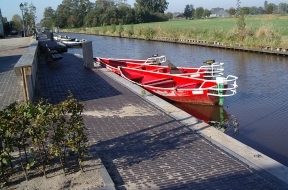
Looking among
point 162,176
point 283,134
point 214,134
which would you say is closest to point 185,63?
point 283,134

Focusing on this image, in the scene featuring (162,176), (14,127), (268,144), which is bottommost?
(268,144)

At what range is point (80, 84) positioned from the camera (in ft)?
42.9

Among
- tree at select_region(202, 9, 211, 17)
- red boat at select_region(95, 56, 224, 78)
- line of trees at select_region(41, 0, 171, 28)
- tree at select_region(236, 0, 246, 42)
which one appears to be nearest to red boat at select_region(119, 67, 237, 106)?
red boat at select_region(95, 56, 224, 78)

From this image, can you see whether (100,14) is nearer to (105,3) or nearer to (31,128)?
(105,3)

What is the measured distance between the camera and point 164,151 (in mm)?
6648

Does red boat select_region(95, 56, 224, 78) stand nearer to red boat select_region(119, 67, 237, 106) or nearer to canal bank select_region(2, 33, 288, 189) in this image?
red boat select_region(119, 67, 237, 106)

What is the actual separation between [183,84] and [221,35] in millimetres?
23181

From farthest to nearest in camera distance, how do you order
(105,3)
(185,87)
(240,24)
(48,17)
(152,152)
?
(105,3)
(48,17)
(240,24)
(185,87)
(152,152)

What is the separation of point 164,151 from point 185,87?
24.4ft

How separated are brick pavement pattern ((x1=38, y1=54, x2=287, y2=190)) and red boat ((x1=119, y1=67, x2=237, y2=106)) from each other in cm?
298

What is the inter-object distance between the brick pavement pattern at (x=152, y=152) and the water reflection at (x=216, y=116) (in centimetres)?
246

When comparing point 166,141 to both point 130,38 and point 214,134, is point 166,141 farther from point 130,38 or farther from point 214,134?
point 130,38

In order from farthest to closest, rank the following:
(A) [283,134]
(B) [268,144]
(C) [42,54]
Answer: (C) [42,54], (A) [283,134], (B) [268,144]

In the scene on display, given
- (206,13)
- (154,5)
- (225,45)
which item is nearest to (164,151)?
(225,45)
